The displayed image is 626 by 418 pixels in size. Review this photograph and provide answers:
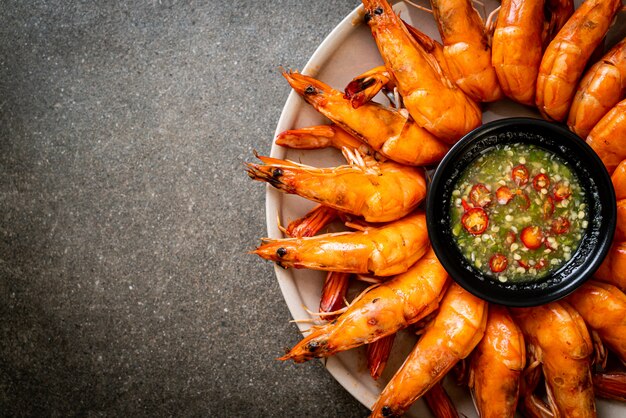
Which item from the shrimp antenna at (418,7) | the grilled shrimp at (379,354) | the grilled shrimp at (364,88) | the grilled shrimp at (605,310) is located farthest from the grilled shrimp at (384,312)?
the shrimp antenna at (418,7)

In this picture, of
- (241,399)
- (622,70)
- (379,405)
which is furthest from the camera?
(241,399)

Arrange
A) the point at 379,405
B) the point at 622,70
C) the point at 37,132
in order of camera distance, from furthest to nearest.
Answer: the point at 37,132, the point at 379,405, the point at 622,70

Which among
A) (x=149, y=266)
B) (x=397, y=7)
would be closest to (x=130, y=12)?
(x=149, y=266)

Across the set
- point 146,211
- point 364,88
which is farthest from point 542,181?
point 146,211

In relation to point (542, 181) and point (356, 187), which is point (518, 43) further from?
point (356, 187)

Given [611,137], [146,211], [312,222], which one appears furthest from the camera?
[146,211]

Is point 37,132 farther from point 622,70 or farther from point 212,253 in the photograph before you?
point 622,70

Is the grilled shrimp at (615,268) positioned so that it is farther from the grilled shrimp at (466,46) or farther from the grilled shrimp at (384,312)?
the grilled shrimp at (466,46)
